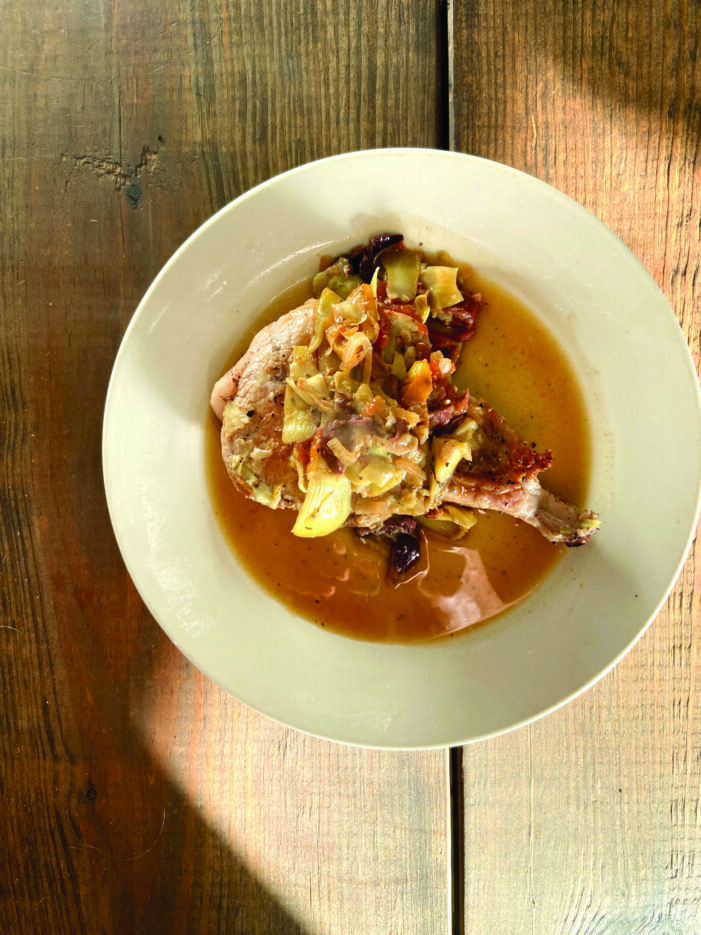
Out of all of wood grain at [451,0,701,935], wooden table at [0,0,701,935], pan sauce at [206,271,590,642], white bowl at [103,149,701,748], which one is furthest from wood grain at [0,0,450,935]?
pan sauce at [206,271,590,642]

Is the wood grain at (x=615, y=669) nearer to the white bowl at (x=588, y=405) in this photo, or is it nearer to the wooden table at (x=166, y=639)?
the wooden table at (x=166, y=639)

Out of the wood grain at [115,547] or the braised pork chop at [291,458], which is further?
the wood grain at [115,547]

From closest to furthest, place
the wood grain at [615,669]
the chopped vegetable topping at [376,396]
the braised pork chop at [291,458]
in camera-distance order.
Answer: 1. the chopped vegetable topping at [376,396]
2. the braised pork chop at [291,458]
3. the wood grain at [615,669]

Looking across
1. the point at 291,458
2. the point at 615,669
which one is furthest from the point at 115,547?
the point at 615,669

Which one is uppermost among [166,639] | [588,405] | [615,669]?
[588,405]

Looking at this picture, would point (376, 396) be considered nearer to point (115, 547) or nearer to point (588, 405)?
point (588, 405)

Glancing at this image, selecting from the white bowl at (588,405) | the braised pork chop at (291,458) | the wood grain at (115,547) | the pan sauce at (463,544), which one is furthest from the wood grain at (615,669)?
the braised pork chop at (291,458)

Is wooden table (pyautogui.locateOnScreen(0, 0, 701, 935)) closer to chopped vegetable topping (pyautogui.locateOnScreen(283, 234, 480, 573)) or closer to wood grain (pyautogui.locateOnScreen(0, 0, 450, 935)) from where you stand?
wood grain (pyautogui.locateOnScreen(0, 0, 450, 935))
